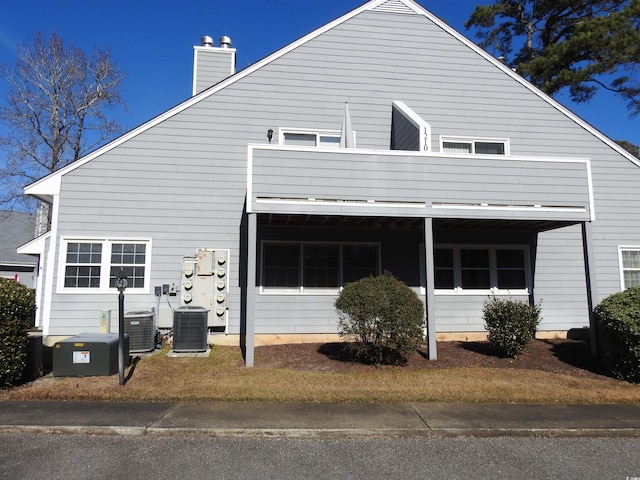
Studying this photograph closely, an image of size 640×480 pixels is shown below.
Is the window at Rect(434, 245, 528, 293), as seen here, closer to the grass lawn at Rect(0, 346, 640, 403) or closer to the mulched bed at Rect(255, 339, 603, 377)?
the mulched bed at Rect(255, 339, 603, 377)

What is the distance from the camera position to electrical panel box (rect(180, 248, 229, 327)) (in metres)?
10.8

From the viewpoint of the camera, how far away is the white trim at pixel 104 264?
10500 mm

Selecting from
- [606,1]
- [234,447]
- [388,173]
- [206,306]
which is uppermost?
[606,1]

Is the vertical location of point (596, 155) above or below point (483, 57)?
below

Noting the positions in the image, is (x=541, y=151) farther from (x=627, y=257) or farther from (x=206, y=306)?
(x=206, y=306)

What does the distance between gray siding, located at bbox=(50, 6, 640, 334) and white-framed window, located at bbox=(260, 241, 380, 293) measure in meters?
0.45

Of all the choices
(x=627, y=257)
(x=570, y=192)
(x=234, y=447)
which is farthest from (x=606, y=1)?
(x=234, y=447)

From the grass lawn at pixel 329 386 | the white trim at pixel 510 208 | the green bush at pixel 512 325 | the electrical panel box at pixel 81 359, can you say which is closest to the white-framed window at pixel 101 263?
the grass lawn at pixel 329 386

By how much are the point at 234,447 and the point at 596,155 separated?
13.0m

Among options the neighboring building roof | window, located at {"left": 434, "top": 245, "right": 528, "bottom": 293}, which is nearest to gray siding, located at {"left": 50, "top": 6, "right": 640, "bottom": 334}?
window, located at {"left": 434, "top": 245, "right": 528, "bottom": 293}

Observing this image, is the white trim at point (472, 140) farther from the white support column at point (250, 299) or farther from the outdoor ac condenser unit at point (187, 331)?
the outdoor ac condenser unit at point (187, 331)

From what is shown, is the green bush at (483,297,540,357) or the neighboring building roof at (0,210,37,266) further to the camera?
the neighboring building roof at (0,210,37,266)

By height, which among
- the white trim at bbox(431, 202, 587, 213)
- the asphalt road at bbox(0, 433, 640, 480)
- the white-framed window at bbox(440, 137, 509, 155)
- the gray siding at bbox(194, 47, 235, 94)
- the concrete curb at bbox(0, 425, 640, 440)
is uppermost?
the gray siding at bbox(194, 47, 235, 94)

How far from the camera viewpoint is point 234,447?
482 cm
